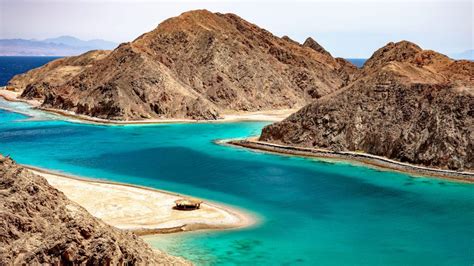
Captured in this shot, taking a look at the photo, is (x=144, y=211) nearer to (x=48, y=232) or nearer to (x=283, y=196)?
(x=283, y=196)

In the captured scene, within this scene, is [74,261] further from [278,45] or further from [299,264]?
[278,45]

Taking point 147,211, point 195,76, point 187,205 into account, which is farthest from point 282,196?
point 195,76

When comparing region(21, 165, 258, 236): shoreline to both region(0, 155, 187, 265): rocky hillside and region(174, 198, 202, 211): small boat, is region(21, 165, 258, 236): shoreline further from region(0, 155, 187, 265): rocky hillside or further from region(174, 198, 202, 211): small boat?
region(0, 155, 187, 265): rocky hillside

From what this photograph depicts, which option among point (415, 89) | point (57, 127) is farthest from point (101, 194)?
point (57, 127)

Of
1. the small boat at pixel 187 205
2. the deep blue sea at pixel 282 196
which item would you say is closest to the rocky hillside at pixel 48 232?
the deep blue sea at pixel 282 196

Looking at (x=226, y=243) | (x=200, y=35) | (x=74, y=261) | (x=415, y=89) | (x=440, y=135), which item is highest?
(x=200, y=35)
